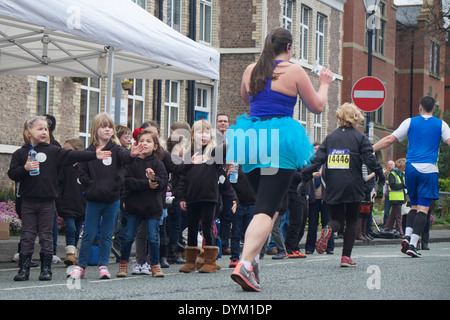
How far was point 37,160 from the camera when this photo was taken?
8.72 metres

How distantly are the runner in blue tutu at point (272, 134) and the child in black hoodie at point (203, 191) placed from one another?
2391mm

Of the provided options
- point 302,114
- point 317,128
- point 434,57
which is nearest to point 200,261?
point 302,114

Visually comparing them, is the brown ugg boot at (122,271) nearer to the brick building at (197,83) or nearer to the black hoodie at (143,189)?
the black hoodie at (143,189)

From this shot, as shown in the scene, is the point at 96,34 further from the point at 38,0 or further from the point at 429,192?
the point at 429,192

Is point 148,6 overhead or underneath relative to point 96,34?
overhead

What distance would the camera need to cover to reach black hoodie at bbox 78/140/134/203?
8.97 m

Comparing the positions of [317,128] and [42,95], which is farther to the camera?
[317,128]

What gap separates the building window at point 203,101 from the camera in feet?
94.2

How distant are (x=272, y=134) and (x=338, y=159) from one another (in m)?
3.71

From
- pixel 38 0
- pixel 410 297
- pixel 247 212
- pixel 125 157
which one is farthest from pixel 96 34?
pixel 410 297

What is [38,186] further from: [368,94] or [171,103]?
[171,103]

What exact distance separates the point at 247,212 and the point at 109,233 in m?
2.93

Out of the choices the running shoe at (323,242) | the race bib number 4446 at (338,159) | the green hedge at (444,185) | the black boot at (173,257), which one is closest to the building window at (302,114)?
the green hedge at (444,185)

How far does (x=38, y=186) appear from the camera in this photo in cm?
872
